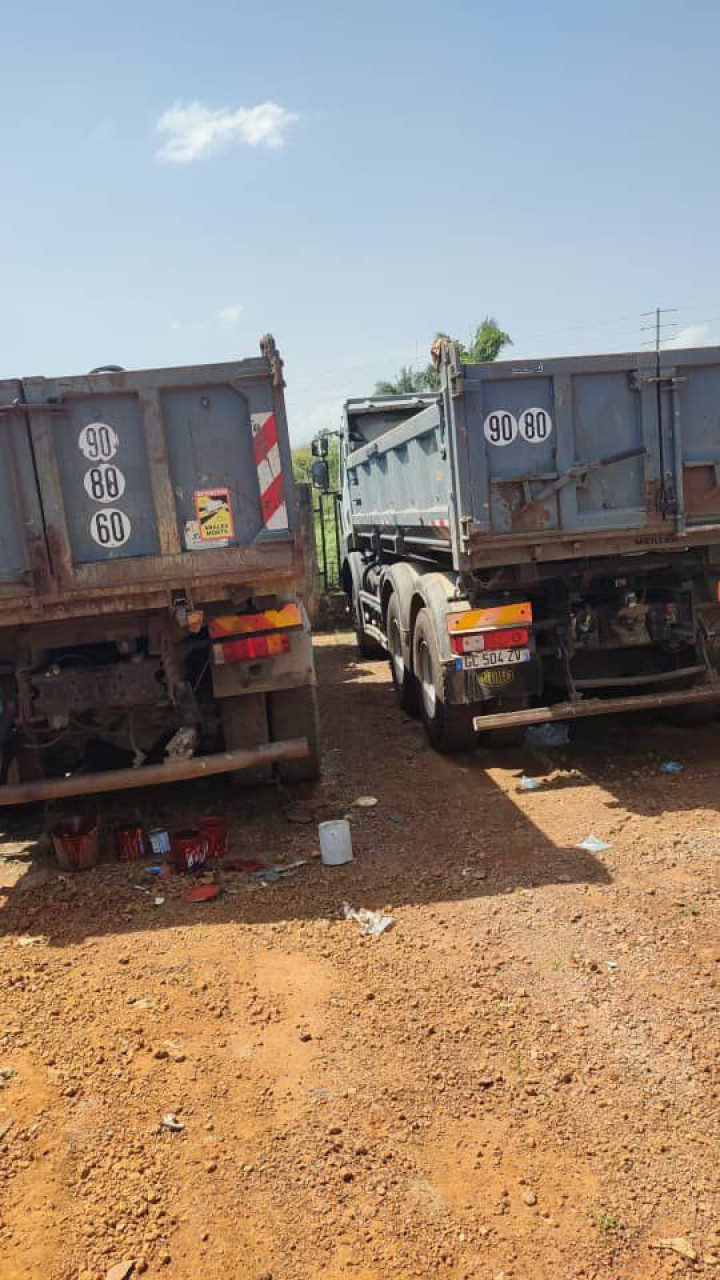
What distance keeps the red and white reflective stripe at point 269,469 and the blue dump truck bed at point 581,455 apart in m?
1.24

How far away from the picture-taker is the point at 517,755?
20.5 ft

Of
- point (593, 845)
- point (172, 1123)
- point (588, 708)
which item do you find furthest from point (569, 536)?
point (172, 1123)

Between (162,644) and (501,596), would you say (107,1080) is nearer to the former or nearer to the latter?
(162,644)

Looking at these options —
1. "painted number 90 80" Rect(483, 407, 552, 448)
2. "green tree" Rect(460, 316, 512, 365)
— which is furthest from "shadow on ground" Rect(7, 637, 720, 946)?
"green tree" Rect(460, 316, 512, 365)

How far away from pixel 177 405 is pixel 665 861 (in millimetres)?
3264

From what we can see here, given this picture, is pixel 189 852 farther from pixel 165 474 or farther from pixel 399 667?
pixel 399 667

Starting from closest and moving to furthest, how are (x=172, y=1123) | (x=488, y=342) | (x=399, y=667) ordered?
(x=172, y=1123) → (x=399, y=667) → (x=488, y=342)

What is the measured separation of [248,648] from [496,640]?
1.61m

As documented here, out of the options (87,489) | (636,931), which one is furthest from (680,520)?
(87,489)

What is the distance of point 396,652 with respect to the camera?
7.92 m

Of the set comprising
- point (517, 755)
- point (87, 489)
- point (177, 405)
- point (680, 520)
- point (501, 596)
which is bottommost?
point (517, 755)

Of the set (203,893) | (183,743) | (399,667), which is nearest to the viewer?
(203,893)

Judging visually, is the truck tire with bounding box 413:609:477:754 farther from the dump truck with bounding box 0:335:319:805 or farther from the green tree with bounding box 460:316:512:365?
the green tree with bounding box 460:316:512:365

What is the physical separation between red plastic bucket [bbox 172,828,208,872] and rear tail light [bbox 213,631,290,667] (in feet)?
3.14
